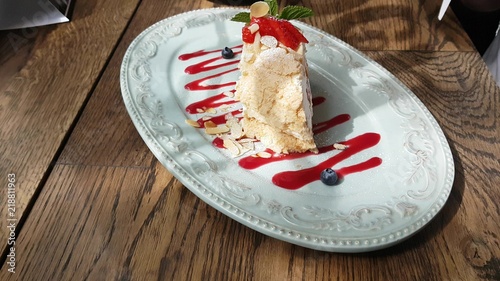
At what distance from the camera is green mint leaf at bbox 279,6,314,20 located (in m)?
1.24

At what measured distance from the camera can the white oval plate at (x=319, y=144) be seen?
0.95 m

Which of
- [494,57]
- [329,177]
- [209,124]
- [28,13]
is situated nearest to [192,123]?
[209,124]

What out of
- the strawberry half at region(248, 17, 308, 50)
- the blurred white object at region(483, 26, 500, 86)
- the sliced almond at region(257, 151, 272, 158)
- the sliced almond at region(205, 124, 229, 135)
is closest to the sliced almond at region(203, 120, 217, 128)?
the sliced almond at region(205, 124, 229, 135)

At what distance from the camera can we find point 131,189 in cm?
105

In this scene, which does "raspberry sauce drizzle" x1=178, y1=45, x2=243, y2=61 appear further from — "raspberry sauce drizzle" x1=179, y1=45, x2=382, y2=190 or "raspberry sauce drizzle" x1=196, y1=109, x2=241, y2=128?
"raspberry sauce drizzle" x1=196, y1=109, x2=241, y2=128

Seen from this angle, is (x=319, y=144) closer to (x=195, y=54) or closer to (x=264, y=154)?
(x=264, y=154)

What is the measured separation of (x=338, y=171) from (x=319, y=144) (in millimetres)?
124

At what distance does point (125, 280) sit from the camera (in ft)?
2.84

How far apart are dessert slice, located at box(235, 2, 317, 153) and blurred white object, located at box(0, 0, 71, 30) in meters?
0.76

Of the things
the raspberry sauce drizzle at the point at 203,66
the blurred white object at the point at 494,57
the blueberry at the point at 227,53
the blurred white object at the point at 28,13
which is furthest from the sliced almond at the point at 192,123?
the blurred white object at the point at 494,57

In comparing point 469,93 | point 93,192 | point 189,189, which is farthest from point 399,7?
point 93,192

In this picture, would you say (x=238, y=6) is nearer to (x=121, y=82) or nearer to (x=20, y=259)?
(x=121, y=82)

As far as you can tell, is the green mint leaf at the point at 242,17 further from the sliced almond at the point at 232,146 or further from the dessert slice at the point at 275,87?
the sliced almond at the point at 232,146

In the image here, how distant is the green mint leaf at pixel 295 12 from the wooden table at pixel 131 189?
413mm
